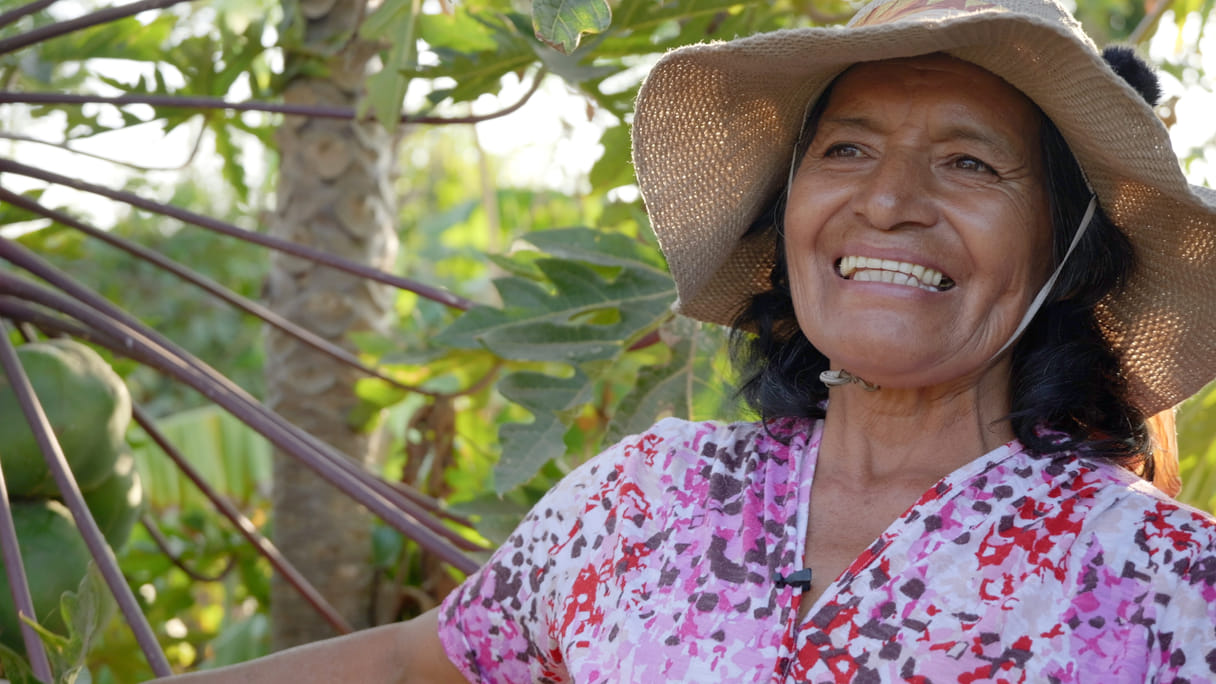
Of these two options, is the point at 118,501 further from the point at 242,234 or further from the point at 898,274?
A: the point at 898,274

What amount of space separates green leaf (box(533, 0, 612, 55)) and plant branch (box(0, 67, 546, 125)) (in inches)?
30.5

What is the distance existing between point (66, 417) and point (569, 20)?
978 millimetres

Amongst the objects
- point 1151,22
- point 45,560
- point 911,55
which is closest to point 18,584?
point 45,560

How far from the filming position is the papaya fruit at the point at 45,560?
180 cm

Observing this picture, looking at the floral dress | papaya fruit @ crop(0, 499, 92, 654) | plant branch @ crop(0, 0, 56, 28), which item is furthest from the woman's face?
plant branch @ crop(0, 0, 56, 28)

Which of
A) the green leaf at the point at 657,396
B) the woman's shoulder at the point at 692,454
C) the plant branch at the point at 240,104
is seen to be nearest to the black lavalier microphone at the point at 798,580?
the woman's shoulder at the point at 692,454

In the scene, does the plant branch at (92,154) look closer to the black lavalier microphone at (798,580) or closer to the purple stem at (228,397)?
the purple stem at (228,397)

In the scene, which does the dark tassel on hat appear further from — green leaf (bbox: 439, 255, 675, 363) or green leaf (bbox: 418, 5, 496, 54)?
green leaf (bbox: 418, 5, 496, 54)

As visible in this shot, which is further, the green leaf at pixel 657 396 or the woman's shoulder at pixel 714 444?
the green leaf at pixel 657 396

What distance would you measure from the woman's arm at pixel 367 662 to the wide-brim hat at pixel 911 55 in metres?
0.56

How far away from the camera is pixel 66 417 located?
1.93m

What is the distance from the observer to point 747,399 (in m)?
1.83

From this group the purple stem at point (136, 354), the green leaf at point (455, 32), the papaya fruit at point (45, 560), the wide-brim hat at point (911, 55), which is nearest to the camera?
the wide-brim hat at point (911, 55)

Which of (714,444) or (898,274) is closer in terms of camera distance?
(898,274)
